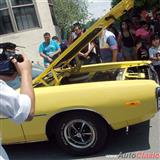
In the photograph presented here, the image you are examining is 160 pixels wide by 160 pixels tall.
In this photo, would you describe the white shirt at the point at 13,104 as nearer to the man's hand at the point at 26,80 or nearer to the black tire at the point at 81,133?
the man's hand at the point at 26,80

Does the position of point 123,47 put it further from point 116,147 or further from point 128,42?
point 116,147

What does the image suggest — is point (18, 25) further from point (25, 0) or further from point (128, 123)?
point (128, 123)

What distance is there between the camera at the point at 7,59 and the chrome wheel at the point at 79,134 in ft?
8.45

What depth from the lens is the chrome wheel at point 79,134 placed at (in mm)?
5066

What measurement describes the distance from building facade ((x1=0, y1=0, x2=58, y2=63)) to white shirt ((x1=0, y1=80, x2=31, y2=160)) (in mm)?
14622

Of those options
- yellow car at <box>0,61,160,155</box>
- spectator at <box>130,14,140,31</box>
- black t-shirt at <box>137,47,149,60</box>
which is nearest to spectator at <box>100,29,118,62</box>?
black t-shirt at <box>137,47,149,60</box>

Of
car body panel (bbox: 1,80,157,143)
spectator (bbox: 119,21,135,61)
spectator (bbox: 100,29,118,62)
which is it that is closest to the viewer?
car body panel (bbox: 1,80,157,143)

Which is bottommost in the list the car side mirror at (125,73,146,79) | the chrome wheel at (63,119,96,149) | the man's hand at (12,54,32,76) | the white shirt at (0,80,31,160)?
the chrome wheel at (63,119,96,149)

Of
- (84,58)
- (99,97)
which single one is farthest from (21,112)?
(84,58)

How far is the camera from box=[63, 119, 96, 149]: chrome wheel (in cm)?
507

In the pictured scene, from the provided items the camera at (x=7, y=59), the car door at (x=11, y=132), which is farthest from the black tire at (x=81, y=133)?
the camera at (x=7, y=59)

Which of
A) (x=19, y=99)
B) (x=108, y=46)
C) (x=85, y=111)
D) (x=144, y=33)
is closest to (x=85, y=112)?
(x=85, y=111)

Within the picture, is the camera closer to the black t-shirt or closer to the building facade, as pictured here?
the black t-shirt

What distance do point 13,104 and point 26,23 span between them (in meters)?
15.4
